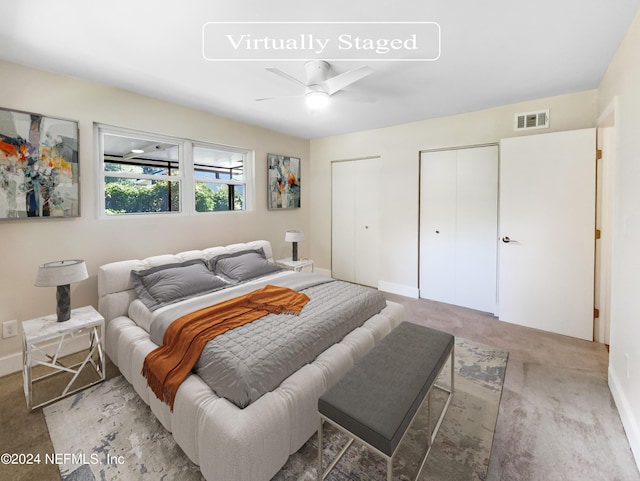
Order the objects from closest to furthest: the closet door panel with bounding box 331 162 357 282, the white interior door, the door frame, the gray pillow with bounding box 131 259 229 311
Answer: the gray pillow with bounding box 131 259 229 311
the door frame
the white interior door
the closet door panel with bounding box 331 162 357 282

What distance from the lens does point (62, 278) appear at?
209cm

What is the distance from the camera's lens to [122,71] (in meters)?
2.46

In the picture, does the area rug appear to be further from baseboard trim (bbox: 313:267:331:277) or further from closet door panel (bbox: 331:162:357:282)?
baseboard trim (bbox: 313:267:331:277)

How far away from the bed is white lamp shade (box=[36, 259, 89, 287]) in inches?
15.4

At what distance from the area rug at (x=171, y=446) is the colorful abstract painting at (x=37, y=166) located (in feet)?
5.21

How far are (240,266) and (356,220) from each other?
230 cm

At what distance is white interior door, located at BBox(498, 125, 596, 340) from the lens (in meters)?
2.88

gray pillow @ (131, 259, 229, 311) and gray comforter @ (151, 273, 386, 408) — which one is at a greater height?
gray pillow @ (131, 259, 229, 311)

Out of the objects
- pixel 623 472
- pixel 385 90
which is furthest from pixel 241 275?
pixel 623 472

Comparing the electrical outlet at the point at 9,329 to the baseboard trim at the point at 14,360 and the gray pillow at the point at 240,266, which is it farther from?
the gray pillow at the point at 240,266

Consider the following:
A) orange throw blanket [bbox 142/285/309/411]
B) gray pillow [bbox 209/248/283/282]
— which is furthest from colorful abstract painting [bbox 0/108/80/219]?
orange throw blanket [bbox 142/285/309/411]

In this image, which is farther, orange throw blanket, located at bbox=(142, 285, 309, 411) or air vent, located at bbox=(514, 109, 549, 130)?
air vent, located at bbox=(514, 109, 549, 130)

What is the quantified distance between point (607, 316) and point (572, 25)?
8.69 feet

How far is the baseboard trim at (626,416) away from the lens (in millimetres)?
1546
